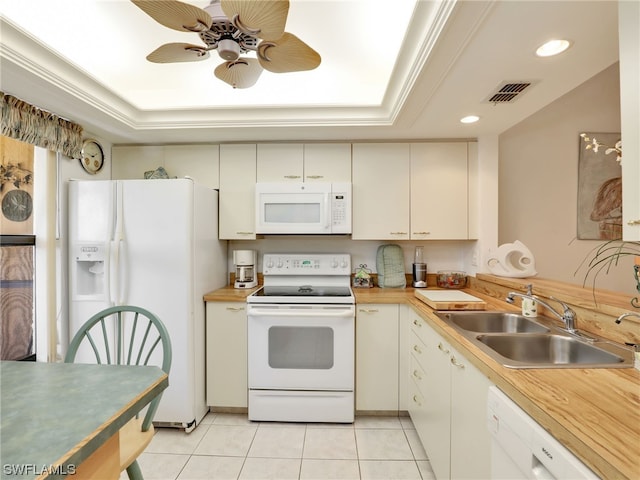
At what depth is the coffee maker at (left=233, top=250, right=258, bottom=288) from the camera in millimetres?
2594

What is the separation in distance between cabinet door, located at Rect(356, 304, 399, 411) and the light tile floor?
0.16 metres

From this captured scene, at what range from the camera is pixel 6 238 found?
1871 millimetres

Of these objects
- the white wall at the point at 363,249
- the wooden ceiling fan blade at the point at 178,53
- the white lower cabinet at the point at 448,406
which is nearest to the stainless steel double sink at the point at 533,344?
the white lower cabinet at the point at 448,406

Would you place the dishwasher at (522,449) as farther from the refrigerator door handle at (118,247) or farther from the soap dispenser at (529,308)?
the refrigerator door handle at (118,247)

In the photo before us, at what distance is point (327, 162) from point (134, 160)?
167 centimetres

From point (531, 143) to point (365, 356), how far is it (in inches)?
92.6

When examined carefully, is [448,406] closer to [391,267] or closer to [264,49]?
[391,267]

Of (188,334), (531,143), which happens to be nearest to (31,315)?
(188,334)

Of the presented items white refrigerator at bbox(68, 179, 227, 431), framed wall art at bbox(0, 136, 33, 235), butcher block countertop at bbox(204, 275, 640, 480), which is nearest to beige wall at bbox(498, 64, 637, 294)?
butcher block countertop at bbox(204, 275, 640, 480)

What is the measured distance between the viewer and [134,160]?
2.64 meters

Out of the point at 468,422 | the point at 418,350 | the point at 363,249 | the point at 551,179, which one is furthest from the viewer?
the point at 363,249

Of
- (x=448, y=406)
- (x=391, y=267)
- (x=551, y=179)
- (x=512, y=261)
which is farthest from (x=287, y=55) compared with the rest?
(x=551, y=179)

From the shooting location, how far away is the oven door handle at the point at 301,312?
84.3 inches

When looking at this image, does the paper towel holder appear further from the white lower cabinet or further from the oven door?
the oven door
